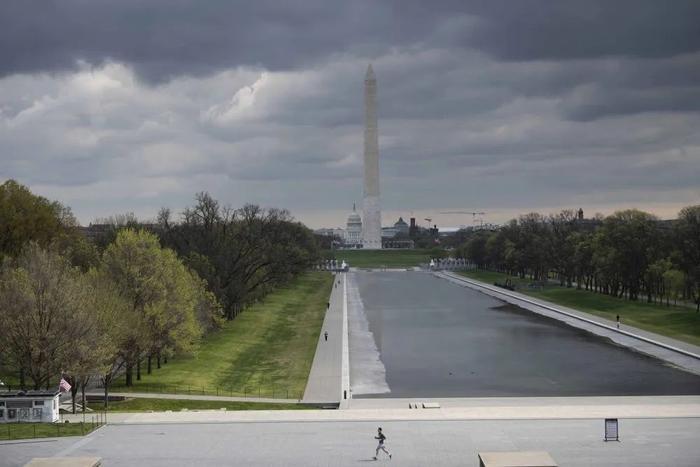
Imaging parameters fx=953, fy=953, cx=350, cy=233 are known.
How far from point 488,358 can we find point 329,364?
385 inches

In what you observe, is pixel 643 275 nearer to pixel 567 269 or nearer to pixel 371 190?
pixel 567 269

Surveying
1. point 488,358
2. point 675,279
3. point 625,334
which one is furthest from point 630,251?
point 488,358

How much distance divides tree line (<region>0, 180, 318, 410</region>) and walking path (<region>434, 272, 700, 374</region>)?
2593 cm

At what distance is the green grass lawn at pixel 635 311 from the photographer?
6525 cm

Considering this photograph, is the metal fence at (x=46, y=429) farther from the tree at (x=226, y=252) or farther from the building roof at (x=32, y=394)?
the tree at (x=226, y=252)

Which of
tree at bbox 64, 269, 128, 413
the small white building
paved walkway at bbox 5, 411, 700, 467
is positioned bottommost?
paved walkway at bbox 5, 411, 700, 467

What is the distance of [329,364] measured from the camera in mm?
50500

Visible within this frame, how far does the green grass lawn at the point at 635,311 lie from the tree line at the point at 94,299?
30.5m

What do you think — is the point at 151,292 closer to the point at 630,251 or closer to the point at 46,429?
the point at 46,429

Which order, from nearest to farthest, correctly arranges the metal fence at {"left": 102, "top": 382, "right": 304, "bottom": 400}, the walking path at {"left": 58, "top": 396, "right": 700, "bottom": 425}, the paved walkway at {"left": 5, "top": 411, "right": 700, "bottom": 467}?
the paved walkway at {"left": 5, "top": 411, "right": 700, "bottom": 467} → the walking path at {"left": 58, "top": 396, "right": 700, "bottom": 425} → the metal fence at {"left": 102, "top": 382, "right": 304, "bottom": 400}

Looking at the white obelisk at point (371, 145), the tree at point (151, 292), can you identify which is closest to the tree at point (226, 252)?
the tree at point (151, 292)

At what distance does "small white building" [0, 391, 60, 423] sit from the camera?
32.5 meters

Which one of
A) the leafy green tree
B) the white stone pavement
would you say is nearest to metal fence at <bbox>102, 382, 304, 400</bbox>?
the white stone pavement

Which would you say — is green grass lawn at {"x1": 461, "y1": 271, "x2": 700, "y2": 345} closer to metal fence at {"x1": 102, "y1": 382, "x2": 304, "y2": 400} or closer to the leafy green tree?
Answer: the leafy green tree
